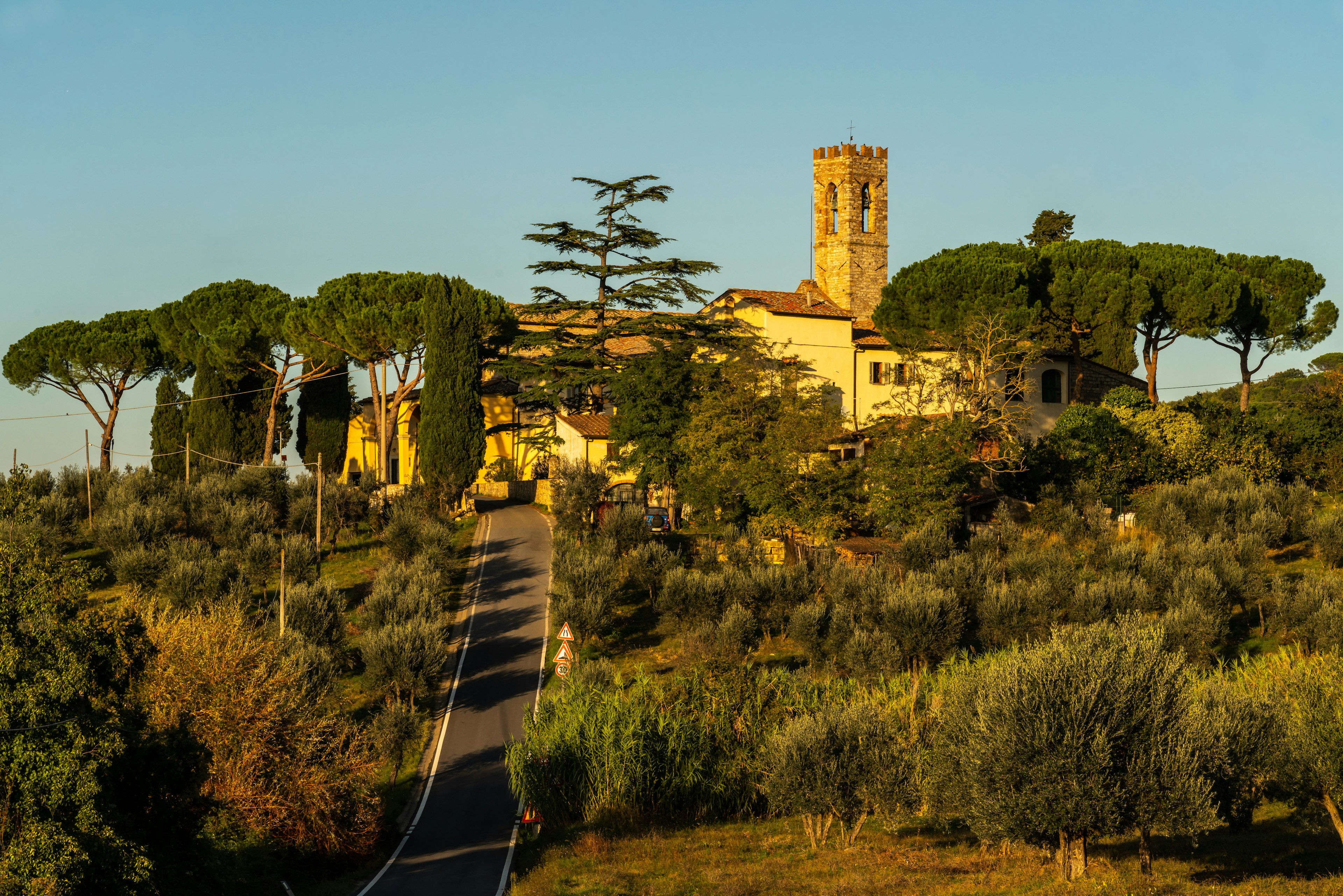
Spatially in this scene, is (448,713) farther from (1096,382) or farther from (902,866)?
(1096,382)

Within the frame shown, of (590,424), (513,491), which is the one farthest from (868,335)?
(513,491)

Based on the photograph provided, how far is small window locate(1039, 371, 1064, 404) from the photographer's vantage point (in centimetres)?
6444

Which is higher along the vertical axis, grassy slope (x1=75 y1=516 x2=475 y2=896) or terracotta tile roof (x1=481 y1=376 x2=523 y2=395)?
terracotta tile roof (x1=481 y1=376 x2=523 y2=395)

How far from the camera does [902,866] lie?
77.2 ft

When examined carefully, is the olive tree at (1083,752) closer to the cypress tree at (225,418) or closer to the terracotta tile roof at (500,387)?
the terracotta tile roof at (500,387)

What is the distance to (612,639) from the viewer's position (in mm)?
43438

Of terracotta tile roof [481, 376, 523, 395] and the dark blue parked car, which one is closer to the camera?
the dark blue parked car

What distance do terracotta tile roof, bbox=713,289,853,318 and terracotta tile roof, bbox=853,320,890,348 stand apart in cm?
151

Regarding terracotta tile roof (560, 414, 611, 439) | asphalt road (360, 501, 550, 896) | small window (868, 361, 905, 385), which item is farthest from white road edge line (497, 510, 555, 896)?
small window (868, 361, 905, 385)

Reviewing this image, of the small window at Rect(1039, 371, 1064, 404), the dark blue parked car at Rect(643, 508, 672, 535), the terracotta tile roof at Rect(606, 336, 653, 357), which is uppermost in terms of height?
the terracotta tile roof at Rect(606, 336, 653, 357)

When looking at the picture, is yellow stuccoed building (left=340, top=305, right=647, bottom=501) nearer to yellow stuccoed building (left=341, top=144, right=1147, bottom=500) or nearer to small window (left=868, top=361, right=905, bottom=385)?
yellow stuccoed building (left=341, top=144, right=1147, bottom=500)

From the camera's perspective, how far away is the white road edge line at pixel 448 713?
2711 centimetres

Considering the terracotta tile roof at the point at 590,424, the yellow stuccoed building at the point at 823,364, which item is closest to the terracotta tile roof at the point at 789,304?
the yellow stuccoed building at the point at 823,364

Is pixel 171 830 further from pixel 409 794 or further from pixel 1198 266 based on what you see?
pixel 1198 266
